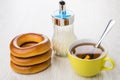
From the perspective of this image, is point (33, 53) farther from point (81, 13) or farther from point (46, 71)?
point (81, 13)

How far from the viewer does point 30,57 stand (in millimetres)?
684

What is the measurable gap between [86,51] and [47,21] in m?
0.36

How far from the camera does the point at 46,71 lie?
2.31ft

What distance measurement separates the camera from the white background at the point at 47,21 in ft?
2.48

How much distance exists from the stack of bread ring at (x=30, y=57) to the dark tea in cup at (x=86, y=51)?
0.26 ft

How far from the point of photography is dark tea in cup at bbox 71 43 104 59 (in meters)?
0.66

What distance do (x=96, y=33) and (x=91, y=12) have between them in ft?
0.68

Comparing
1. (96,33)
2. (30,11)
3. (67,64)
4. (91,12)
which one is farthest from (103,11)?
(67,64)

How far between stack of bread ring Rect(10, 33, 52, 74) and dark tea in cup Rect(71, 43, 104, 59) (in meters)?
0.08

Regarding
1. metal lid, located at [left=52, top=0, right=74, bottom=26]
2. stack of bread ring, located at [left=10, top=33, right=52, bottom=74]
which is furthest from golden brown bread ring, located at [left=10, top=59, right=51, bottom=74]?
metal lid, located at [left=52, top=0, right=74, bottom=26]

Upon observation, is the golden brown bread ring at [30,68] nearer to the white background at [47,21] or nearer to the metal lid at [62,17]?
the white background at [47,21]

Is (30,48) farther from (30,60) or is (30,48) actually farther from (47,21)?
(47,21)

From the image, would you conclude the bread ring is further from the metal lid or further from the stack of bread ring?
the metal lid

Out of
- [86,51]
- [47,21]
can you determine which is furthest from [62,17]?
[47,21]
